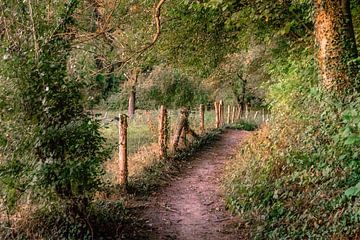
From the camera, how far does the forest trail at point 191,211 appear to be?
686 cm

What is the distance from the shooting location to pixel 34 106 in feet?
18.5

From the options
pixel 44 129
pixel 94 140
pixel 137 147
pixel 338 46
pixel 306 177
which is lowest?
pixel 137 147

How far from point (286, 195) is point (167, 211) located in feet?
7.88

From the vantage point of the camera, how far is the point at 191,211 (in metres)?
8.06

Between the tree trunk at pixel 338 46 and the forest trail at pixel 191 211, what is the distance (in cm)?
299

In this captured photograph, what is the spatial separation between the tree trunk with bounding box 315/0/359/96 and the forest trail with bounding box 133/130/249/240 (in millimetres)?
2993

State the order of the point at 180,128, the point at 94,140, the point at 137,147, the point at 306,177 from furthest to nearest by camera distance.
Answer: the point at 137,147 < the point at 180,128 < the point at 306,177 < the point at 94,140

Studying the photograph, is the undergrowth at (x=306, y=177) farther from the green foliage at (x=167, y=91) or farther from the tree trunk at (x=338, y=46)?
the green foliage at (x=167, y=91)

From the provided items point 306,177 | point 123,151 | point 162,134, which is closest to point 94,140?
point 123,151

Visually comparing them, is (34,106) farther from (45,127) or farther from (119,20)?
(119,20)

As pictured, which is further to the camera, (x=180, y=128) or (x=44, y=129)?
(x=180, y=128)

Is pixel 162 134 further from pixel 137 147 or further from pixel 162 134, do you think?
pixel 137 147

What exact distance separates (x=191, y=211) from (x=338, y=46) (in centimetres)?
397

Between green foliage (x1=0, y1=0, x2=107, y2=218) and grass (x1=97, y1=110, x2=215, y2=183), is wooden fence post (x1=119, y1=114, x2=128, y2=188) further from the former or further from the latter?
green foliage (x1=0, y1=0, x2=107, y2=218)
